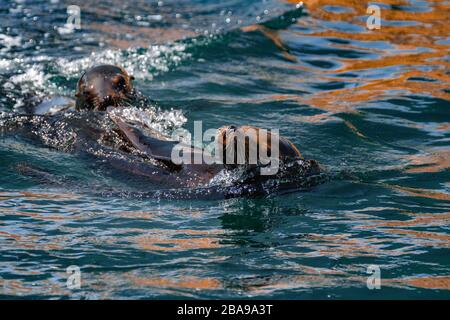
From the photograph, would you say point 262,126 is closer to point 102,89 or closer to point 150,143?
point 102,89

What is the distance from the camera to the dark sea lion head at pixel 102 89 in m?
6.92

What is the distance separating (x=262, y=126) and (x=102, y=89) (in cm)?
143

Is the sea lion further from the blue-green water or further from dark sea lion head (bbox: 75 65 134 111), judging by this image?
dark sea lion head (bbox: 75 65 134 111)

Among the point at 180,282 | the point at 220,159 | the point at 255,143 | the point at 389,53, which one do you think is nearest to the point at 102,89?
the point at 220,159

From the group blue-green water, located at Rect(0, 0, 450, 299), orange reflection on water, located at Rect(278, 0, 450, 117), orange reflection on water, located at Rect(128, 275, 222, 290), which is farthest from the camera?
orange reflection on water, located at Rect(278, 0, 450, 117)

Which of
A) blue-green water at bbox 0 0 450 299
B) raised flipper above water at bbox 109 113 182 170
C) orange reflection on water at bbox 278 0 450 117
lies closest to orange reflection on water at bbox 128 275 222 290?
blue-green water at bbox 0 0 450 299

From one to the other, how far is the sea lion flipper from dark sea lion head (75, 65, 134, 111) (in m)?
1.00

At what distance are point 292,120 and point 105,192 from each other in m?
2.58

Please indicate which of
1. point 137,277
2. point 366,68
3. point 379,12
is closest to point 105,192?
point 137,277

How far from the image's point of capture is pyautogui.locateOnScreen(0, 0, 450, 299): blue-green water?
429 centimetres

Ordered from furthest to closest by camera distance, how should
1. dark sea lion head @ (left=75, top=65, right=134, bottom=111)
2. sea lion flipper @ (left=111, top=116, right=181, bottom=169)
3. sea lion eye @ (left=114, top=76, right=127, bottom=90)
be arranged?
sea lion eye @ (left=114, top=76, right=127, bottom=90) < dark sea lion head @ (left=75, top=65, right=134, bottom=111) < sea lion flipper @ (left=111, top=116, right=181, bottom=169)

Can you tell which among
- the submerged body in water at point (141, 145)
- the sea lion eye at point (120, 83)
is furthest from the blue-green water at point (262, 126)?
the sea lion eye at point (120, 83)

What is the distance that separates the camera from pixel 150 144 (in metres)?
5.61

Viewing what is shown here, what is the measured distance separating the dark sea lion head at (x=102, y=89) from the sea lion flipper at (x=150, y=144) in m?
1.00
